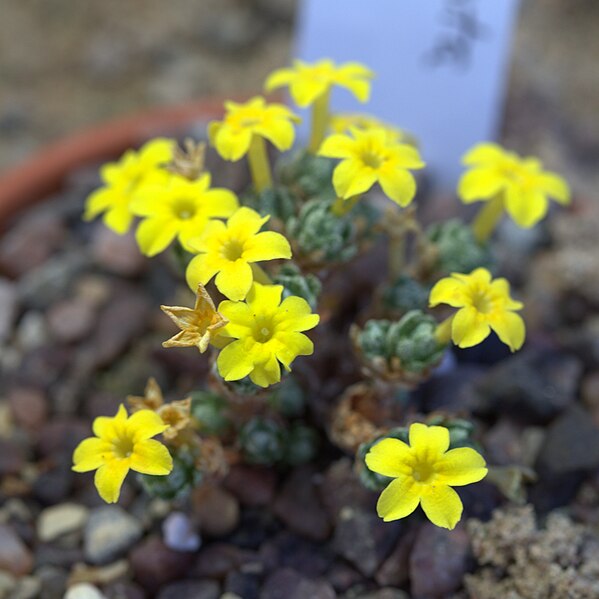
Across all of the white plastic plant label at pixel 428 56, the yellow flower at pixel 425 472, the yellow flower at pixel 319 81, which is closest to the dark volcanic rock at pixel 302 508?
the yellow flower at pixel 425 472

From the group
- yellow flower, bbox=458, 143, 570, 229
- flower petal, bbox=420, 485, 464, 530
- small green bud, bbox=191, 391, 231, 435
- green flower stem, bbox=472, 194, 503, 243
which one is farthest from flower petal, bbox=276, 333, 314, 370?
green flower stem, bbox=472, 194, 503, 243

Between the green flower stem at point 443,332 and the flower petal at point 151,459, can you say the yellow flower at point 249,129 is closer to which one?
the green flower stem at point 443,332

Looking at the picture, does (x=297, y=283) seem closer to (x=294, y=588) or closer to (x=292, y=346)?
(x=292, y=346)

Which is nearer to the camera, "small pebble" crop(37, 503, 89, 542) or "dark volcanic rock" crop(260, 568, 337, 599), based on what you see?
"dark volcanic rock" crop(260, 568, 337, 599)

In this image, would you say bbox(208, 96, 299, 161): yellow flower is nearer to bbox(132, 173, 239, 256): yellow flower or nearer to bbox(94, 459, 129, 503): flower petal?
bbox(132, 173, 239, 256): yellow flower

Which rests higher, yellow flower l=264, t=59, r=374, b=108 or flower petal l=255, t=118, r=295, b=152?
yellow flower l=264, t=59, r=374, b=108
